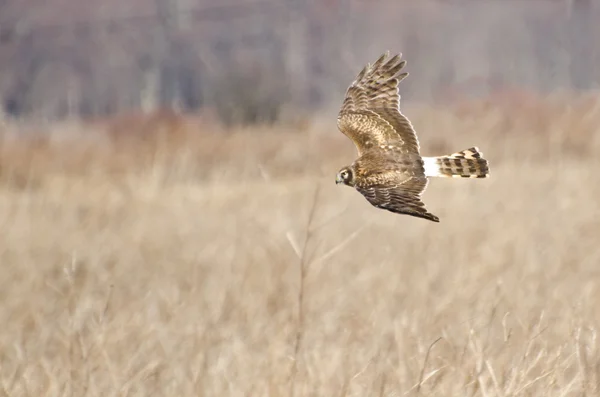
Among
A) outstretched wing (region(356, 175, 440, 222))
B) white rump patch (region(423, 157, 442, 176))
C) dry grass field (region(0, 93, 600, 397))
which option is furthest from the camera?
dry grass field (region(0, 93, 600, 397))

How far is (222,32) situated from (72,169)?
330 cm

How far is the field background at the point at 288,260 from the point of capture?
249 centimetres

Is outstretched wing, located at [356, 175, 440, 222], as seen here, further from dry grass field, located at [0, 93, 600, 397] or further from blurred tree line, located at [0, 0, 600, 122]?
blurred tree line, located at [0, 0, 600, 122]

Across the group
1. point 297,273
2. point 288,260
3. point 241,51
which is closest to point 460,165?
point 297,273

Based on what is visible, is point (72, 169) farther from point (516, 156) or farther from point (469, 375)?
point (469, 375)

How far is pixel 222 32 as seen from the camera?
1134 centimetres

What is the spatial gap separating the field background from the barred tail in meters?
0.21

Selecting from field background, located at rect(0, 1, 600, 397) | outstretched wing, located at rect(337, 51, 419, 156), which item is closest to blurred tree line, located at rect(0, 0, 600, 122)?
field background, located at rect(0, 1, 600, 397)

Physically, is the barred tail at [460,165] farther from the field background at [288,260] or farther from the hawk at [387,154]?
the field background at [288,260]

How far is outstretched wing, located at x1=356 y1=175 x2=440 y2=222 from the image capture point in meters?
0.87

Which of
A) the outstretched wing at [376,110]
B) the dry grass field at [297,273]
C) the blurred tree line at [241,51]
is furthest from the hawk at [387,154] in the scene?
the blurred tree line at [241,51]

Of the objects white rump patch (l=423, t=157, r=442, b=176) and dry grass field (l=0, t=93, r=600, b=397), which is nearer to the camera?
white rump patch (l=423, t=157, r=442, b=176)

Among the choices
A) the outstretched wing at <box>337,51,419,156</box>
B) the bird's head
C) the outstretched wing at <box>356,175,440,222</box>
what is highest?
the outstretched wing at <box>337,51,419,156</box>

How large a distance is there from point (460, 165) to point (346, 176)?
0.15m
